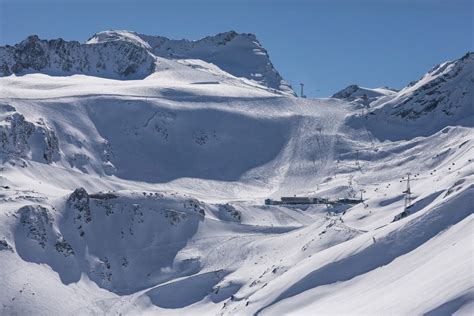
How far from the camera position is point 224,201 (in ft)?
433

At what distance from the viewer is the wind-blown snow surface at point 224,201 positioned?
7956 centimetres

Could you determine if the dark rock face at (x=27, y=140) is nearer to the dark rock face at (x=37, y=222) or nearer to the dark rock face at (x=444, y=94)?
the dark rock face at (x=37, y=222)

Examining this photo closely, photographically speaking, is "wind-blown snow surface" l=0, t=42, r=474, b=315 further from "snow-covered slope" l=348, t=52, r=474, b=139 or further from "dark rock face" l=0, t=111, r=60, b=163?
"snow-covered slope" l=348, t=52, r=474, b=139

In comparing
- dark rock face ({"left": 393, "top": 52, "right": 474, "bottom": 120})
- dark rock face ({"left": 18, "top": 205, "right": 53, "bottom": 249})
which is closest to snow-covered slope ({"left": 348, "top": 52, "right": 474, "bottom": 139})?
dark rock face ({"left": 393, "top": 52, "right": 474, "bottom": 120})

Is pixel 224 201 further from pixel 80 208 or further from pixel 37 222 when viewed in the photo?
pixel 37 222

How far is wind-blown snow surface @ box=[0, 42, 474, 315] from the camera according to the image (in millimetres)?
79562

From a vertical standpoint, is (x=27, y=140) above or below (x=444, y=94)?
below

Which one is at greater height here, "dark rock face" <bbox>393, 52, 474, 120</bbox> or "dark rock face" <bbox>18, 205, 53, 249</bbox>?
"dark rock face" <bbox>393, 52, 474, 120</bbox>

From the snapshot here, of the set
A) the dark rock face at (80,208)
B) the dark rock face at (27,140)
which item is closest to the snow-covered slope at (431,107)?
the dark rock face at (27,140)

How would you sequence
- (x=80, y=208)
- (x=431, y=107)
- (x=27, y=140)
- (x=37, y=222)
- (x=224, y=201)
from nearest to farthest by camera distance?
(x=37, y=222), (x=80, y=208), (x=224, y=201), (x=27, y=140), (x=431, y=107)

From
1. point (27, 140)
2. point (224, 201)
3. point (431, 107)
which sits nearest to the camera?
point (224, 201)

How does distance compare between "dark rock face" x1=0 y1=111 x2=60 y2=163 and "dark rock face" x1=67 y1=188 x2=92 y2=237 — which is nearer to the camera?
"dark rock face" x1=67 y1=188 x2=92 y2=237

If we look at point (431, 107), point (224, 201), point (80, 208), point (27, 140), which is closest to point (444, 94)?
point (431, 107)

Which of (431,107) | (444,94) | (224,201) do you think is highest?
(444,94)
